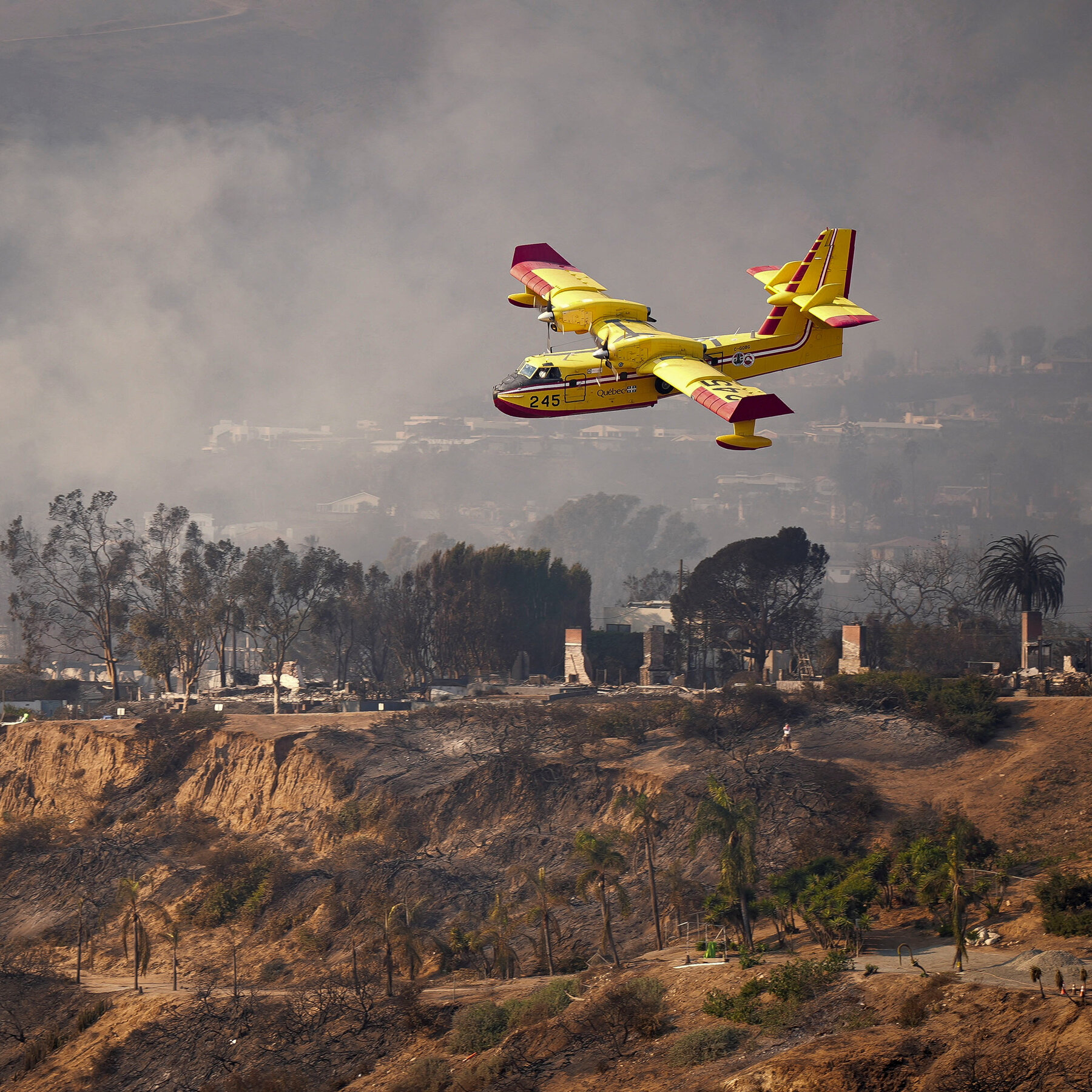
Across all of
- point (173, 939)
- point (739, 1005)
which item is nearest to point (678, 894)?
point (739, 1005)

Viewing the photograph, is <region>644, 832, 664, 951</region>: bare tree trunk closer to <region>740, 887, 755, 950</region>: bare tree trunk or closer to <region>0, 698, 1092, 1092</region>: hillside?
<region>0, 698, 1092, 1092</region>: hillside

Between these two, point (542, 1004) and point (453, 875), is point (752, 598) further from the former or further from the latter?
point (542, 1004)

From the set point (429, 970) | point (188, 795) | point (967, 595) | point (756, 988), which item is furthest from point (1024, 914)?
point (967, 595)

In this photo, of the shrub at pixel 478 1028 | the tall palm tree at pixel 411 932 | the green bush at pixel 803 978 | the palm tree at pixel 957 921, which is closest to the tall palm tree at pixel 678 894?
the shrub at pixel 478 1028

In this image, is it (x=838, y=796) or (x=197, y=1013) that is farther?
(x=838, y=796)

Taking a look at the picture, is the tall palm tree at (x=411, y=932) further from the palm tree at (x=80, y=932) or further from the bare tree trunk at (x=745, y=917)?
the palm tree at (x=80, y=932)

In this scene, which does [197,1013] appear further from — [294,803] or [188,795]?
[188,795]
